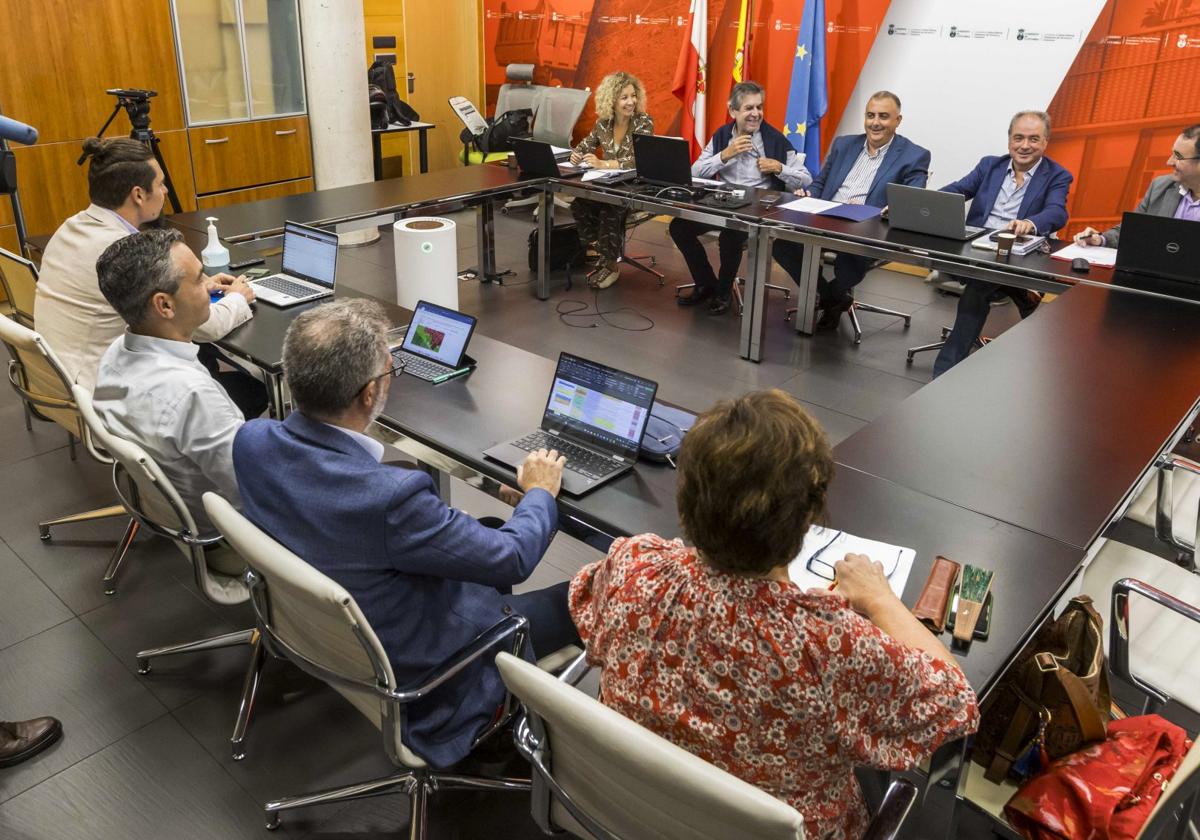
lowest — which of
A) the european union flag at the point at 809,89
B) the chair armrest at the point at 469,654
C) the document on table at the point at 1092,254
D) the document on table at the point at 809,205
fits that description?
the chair armrest at the point at 469,654

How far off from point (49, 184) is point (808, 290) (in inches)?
175

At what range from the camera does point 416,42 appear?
8078mm

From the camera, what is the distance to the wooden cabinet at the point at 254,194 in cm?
617

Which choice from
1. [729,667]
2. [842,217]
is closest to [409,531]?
[729,667]

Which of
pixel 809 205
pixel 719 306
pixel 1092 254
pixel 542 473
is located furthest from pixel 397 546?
pixel 719 306

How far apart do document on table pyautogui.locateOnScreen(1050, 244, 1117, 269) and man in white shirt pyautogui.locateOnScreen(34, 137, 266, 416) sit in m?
3.29

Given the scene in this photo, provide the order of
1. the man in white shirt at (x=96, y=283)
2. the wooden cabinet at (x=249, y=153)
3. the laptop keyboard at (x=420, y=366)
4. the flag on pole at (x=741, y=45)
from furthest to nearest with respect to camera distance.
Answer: the flag on pole at (x=741, y=45)
the wooden cabinet at (x=249, y=153)
the man in white shirt at (x=96, y=283)
the laptop keyboard at (x=420, y=366)

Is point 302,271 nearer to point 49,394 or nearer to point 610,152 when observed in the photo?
point 49,394

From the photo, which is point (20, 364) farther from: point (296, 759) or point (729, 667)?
point (729, 667)

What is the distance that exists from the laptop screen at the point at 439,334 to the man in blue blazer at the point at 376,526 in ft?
2.66

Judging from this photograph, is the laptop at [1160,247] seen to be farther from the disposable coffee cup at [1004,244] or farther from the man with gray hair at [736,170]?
the man with gray hair at [736,170]

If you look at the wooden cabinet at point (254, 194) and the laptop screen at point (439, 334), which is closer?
the laptop screen at point (439, 334)

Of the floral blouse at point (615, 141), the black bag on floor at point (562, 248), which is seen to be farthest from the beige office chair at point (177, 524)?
the floral blouse at point (615, 141)

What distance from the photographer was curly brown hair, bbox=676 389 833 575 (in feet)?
3.92
